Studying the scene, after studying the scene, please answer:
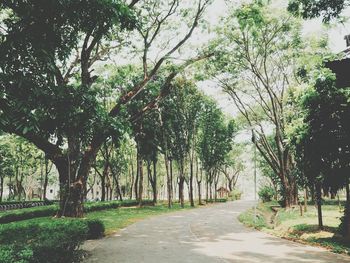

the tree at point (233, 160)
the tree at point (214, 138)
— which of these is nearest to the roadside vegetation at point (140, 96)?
the tree at point (214, 138)

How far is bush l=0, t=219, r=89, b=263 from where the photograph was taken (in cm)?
649

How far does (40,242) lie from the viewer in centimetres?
815

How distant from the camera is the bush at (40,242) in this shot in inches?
256

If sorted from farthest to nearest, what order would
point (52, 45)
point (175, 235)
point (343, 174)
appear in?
point (175, 235) → point (343, 174) → point (52, 45)

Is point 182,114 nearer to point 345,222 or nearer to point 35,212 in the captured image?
point 35,212

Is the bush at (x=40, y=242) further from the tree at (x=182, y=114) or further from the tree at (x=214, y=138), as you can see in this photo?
the tree at (x=214, y=138)

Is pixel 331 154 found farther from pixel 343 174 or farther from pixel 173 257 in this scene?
pixel 173 257

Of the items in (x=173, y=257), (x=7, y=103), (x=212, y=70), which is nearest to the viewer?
(x=7, y=103)

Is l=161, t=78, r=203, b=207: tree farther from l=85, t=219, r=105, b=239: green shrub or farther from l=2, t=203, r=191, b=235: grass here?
l=85, t=219, r=105, b=239: green shrub

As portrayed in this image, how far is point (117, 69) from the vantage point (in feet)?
72.4

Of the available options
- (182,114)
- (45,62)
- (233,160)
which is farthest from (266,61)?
(233,160)

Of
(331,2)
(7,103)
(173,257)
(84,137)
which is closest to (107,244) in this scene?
(173,257)

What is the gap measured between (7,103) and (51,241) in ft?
11.2

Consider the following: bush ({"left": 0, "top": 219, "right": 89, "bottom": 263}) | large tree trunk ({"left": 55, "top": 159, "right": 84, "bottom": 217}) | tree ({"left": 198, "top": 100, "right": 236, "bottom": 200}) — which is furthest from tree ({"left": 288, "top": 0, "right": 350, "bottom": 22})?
tree ({"left": 198, "top": 100, "right": 236, "bottom": 200})
